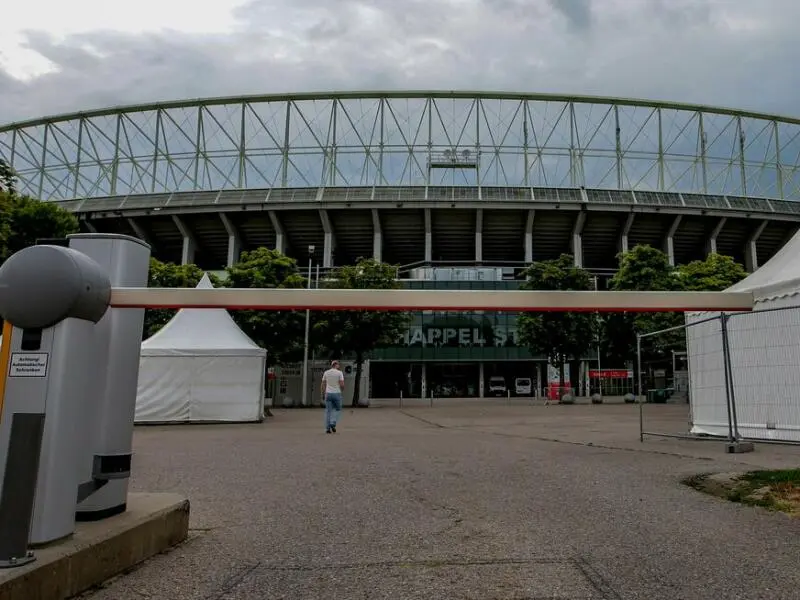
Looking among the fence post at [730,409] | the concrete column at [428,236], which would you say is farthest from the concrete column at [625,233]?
the fence post at [730,409]

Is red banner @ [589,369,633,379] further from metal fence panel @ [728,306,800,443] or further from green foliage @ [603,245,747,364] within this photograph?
metal fence panel @ [728,306,800,443]

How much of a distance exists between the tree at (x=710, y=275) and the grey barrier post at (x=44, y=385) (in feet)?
129

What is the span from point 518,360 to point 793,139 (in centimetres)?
4603

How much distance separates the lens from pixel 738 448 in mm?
8594

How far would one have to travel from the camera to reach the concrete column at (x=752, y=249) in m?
61.3

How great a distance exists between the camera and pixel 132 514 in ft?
12.5

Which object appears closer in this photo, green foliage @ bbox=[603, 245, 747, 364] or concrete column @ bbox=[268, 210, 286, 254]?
green foliage @ bbox=[603, 245, 747, 364]

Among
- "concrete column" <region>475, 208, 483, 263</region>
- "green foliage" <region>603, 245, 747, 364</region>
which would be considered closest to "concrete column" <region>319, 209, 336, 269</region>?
"concrete column" <region>475, 208, 483, 263</region>

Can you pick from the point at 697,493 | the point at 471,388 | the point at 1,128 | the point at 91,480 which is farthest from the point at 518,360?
the point at 1,128

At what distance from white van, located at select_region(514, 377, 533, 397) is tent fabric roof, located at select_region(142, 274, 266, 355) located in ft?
125

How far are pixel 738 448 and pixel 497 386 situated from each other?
44.7 meters

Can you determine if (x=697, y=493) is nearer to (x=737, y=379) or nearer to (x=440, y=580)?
(x=440, y=580)

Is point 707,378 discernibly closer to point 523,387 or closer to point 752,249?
point 523,387

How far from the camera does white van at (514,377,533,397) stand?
53.3m
